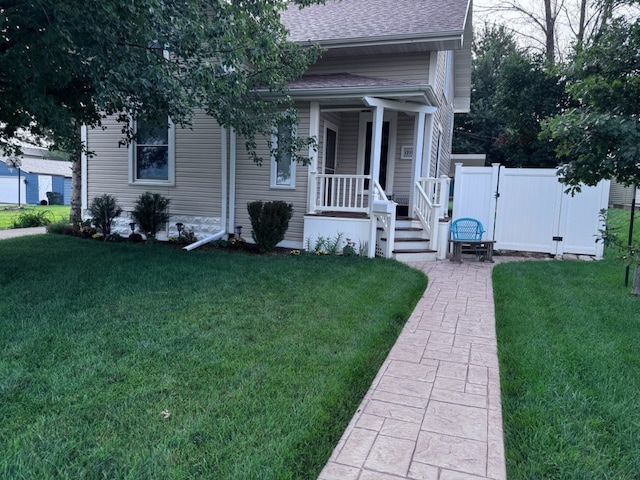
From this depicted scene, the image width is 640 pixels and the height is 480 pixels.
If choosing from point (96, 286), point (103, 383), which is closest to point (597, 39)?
point (103, 383)

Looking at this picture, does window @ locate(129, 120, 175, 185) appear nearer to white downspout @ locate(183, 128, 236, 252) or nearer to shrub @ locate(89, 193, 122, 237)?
shrub @ locate(89, 193, 122, 237)

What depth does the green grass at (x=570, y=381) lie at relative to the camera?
2.19 metres

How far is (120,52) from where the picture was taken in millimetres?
4723

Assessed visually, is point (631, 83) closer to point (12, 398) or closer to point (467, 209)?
point (467, 209)

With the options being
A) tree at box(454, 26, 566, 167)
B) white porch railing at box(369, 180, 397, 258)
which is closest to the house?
white porch railing at box(369, 180, 397, 258)

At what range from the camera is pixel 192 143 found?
9203mm

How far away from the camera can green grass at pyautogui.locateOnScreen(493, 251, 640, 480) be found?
2.19 m

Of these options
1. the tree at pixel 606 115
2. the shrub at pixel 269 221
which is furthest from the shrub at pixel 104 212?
the tree at pixel 606 115

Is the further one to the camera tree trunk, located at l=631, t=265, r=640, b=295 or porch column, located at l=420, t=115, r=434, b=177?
porch column, located at l=420, t=115, r=434, b=177

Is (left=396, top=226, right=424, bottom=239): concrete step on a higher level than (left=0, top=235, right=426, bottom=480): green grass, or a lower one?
higher

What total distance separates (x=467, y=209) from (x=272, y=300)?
17.9 feet

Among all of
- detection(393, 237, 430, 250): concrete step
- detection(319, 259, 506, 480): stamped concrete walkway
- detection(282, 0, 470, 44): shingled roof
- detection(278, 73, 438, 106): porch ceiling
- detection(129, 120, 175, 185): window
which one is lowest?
detection(319, 259, 506, 480): stamped concrete walkway

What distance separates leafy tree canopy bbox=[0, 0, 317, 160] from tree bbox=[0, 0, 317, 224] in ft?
Result: 0.03

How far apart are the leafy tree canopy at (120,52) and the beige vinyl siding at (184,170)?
2.67 metres
